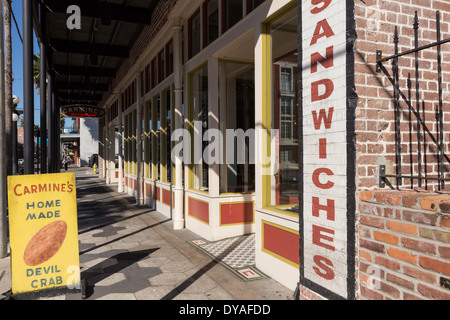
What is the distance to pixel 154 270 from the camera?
4.97 m

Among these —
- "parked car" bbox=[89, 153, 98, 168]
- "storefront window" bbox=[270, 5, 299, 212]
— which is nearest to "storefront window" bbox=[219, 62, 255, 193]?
"storefront window" bbox=[270, 5, 299, 212]

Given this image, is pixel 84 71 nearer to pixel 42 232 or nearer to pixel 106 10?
pixel 106 10

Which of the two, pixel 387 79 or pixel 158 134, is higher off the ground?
pixel 158 134

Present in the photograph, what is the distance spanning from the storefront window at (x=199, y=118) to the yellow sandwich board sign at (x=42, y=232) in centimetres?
342

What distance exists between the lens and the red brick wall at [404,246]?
6.95ft

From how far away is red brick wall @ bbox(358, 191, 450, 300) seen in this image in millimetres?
2119

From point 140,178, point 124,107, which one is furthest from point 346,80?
point 124,107

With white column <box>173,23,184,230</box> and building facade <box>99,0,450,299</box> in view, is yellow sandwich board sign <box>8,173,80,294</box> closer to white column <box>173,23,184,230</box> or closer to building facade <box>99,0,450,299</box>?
building facade <box>99,0,450,299</box>

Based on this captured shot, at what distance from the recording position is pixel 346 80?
2916 millimetres

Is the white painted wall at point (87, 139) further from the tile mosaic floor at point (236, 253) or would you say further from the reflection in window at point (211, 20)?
the tile mosaic floor at point (236, 253)

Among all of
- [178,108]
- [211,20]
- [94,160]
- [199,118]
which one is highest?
[211,20]

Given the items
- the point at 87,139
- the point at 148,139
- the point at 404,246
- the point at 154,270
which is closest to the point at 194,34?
the point at 148,139

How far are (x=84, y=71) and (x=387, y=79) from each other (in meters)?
16.3
